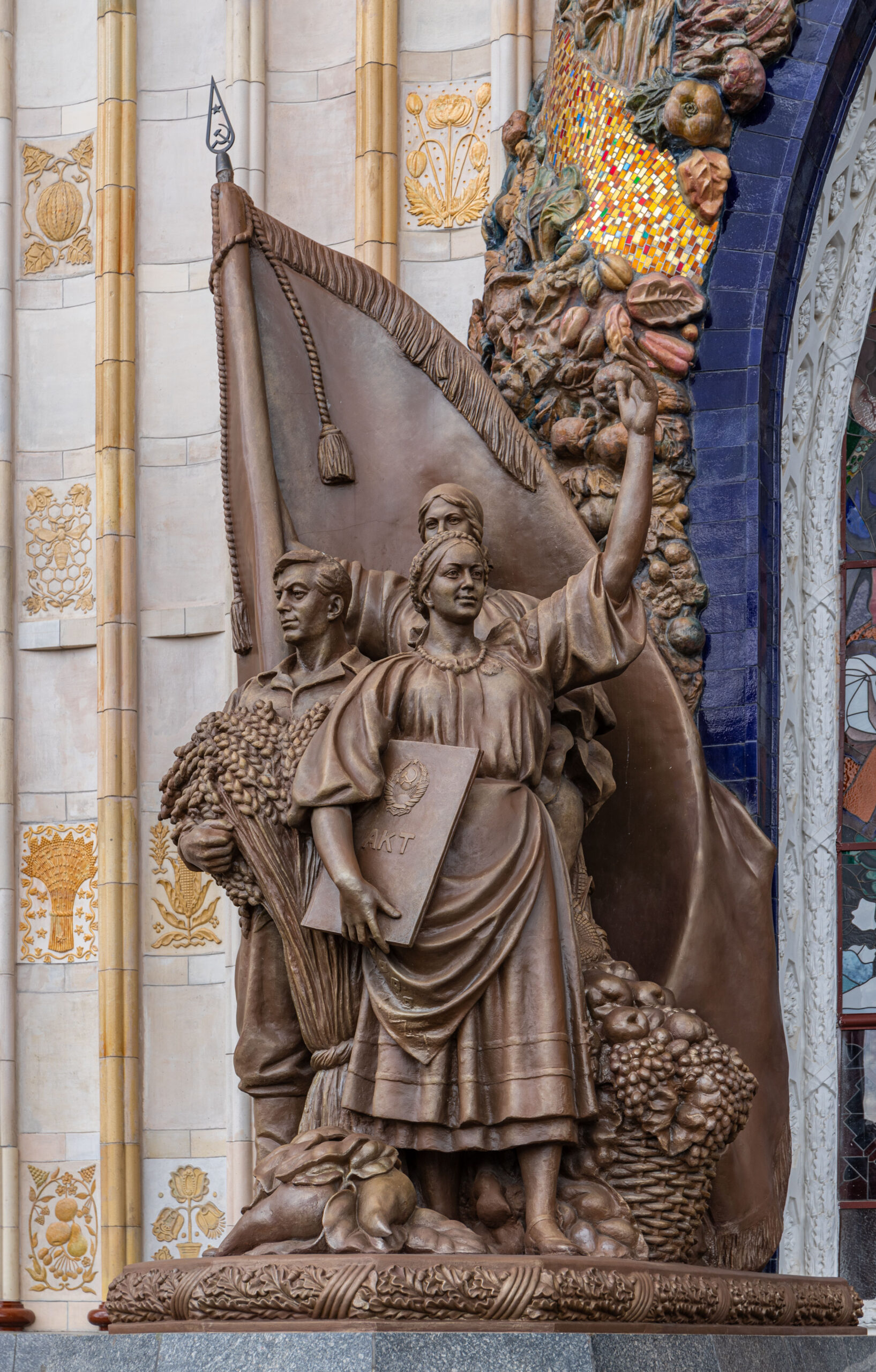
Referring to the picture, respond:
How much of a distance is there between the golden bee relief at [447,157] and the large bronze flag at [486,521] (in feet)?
5.86

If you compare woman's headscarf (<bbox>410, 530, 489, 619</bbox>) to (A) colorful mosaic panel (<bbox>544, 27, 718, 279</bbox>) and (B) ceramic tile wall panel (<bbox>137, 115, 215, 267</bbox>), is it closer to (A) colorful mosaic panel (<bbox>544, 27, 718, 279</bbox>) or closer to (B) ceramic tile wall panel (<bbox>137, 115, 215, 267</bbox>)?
(A) colorful mosaic panel (<bbox>544, 27, 718, 279</bbox>)

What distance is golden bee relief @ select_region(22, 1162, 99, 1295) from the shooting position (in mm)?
7859

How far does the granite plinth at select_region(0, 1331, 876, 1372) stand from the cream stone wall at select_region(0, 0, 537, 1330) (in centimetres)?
281

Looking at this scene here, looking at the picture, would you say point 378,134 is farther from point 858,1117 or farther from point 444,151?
point 858,1117

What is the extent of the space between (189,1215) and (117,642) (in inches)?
87.6

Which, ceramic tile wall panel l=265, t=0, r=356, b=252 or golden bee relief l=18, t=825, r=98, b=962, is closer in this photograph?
golden bee relief l=18, t=825, r=98, b=962

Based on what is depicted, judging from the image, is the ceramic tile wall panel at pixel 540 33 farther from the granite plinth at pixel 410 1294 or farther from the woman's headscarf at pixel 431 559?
the granite plinth at pixel 410 1294

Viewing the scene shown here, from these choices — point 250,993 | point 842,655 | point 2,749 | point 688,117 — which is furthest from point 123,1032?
point 688,117

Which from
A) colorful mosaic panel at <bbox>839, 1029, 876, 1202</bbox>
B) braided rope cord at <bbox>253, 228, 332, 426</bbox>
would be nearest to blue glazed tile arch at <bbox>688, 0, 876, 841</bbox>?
colorful mosaic panel at <bbox>839, 1029, 876, 1202</bbox>

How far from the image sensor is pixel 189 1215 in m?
7.80

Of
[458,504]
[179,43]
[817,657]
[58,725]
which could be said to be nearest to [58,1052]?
[58,725]

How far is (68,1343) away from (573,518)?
9.21 feet

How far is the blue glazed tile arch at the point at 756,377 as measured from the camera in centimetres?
658

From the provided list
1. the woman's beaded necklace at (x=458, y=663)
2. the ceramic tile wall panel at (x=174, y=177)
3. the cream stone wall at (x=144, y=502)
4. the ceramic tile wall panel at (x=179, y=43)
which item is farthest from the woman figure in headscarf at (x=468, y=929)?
the ceramic tile wall panel at (x=179, y=43)
